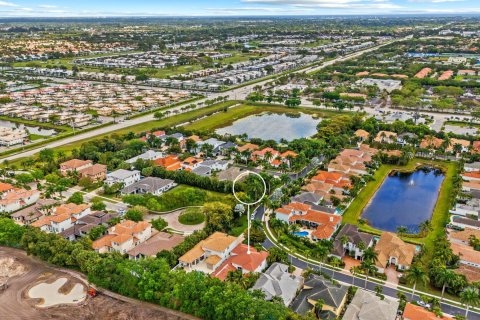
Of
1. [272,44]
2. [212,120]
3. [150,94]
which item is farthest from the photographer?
[272,44]

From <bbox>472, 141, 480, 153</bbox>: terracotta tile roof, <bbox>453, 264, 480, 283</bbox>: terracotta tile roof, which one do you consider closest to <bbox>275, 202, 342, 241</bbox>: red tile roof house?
<bbox>453, 264, 480, 283</bbox>: terracotta tile roof

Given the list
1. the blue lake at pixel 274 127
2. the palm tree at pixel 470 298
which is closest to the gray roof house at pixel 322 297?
the palm tree at pixel 470 298

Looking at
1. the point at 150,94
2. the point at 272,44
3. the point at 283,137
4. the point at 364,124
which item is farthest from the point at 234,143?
the point at 272,44

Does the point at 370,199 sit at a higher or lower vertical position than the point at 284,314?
lower

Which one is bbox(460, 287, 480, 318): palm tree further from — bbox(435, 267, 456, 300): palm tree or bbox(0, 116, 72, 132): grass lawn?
bbox(0, 116, 72, 132): grass lawn

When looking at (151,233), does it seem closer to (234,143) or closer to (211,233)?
(211,233)

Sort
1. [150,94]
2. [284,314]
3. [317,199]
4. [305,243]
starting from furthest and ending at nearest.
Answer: [150,94]
[317,199]
[305,243]
[284,314]
